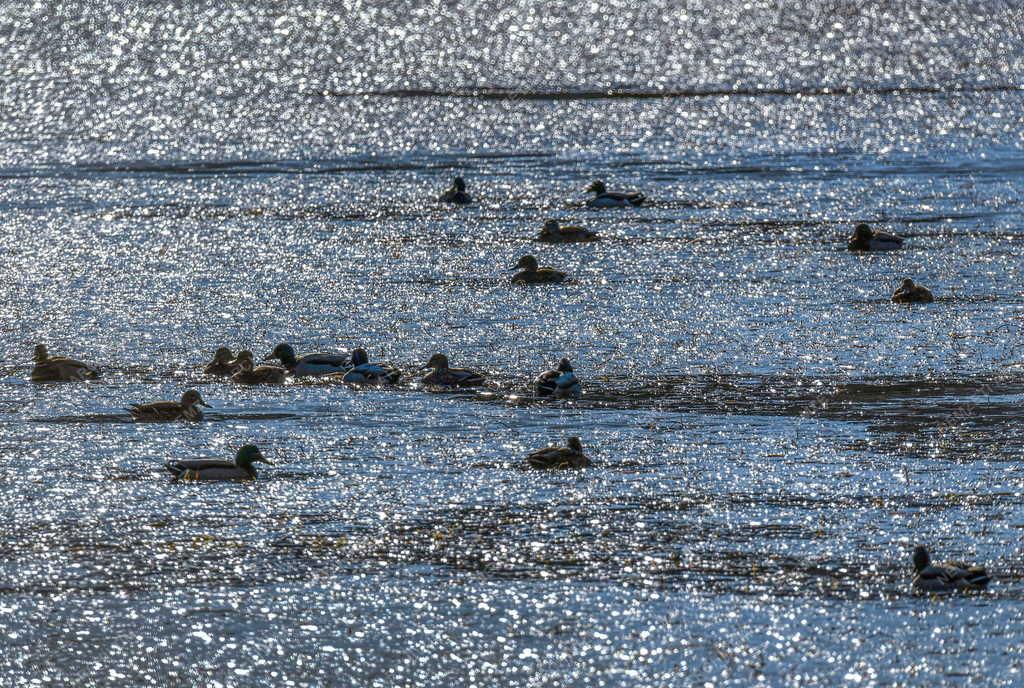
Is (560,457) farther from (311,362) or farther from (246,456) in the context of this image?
(311,362)

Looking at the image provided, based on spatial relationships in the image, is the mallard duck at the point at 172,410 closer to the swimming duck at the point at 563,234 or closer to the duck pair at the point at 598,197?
the swimming duck at the point at 563,234

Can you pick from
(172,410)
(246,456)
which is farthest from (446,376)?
(246,456)

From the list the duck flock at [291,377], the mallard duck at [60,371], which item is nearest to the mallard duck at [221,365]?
the duck flock at [291,377]

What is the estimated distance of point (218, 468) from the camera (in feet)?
45.5

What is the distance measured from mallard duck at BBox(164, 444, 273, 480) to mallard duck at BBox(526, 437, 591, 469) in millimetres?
2111

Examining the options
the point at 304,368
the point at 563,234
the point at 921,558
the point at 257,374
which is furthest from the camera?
the point at 563,234

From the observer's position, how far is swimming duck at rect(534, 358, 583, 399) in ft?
53.6

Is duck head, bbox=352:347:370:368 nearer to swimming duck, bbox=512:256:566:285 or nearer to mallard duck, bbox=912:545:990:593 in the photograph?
swimming duck, bbox=512:256:566:285

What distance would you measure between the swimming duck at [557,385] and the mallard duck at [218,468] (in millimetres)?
3162

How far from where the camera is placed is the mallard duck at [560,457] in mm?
14086

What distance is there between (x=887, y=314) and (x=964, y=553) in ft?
26.1

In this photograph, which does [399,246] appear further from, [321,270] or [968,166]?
[968,166]

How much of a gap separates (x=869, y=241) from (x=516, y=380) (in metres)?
7.98

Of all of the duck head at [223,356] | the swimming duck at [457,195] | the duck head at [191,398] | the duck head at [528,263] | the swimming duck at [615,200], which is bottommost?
the duck head at [191,398]
